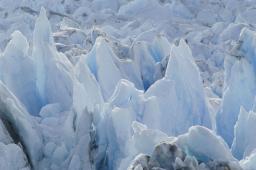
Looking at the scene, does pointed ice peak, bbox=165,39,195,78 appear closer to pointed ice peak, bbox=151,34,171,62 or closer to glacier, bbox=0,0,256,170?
glacier, bbox=0,0,256,170

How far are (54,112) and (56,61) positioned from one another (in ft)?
3.66

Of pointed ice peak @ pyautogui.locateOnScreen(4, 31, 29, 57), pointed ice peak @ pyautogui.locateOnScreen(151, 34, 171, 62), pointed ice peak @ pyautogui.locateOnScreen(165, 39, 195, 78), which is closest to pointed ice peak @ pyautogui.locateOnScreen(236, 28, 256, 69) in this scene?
pointed ice peak @ pyautogui.locateOnScreen(165, 39, 195, 78)

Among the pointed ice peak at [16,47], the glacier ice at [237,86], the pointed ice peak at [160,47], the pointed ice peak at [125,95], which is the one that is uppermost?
the pointed ice peak at [16,47]

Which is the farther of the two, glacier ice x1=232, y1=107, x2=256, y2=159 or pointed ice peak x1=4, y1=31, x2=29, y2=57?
pointed ice peak x1=4, y1=31, x2=29, y2=57

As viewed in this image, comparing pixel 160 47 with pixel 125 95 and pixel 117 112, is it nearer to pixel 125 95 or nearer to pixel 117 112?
pixel 125 95

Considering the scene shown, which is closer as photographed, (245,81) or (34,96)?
(34,96)

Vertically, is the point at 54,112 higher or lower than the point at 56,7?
higher

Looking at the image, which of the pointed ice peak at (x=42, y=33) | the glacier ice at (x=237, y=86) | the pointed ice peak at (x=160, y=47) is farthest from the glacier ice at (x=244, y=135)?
the pointed ice peak at (x=160, y=47)

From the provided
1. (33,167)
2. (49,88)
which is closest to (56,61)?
(49,88)

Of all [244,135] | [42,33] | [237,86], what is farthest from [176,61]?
[244,135]

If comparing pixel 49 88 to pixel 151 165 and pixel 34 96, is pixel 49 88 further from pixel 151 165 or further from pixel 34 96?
pixel 151 165

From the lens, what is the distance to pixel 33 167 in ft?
20.6

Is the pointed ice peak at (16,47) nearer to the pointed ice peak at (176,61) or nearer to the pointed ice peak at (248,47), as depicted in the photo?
the pointed ice peak at (176,61)

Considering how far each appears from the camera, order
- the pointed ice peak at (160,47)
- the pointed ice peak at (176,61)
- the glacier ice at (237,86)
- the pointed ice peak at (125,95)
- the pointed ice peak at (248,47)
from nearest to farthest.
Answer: the pointed ice peak at (125,95) < the glacier ice at (237,86) < the pointed ice peak at (176,61) < the pointed ice peak at (248,47) < the pointed ice peak at (160,47)
